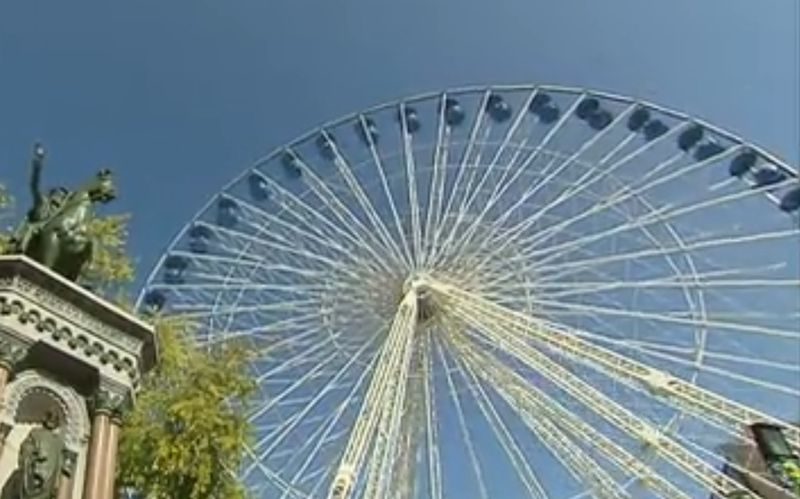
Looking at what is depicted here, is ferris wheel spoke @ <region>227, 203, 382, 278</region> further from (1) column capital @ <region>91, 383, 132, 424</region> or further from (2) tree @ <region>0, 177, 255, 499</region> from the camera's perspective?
(1) column capital @ <region>91, 383, 132, 424</region>

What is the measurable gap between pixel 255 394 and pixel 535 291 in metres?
5.16

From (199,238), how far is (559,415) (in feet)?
27.4

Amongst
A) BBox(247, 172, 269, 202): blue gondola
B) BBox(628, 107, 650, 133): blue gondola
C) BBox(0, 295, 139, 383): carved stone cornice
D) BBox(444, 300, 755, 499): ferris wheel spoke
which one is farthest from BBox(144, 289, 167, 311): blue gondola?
BBox(0, 295, 139, 383): carved stone cornice

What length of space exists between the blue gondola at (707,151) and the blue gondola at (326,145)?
672 centimetres

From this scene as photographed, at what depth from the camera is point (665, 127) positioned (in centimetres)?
2177

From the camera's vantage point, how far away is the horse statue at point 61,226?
37.3 ft

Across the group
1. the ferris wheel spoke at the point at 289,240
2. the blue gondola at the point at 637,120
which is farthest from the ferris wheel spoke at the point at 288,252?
the blue gondola at the point at 637,120

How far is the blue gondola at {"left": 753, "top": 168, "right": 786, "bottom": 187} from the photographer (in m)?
20.2

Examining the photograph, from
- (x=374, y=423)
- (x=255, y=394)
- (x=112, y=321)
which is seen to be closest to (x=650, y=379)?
(x=374, y=423)

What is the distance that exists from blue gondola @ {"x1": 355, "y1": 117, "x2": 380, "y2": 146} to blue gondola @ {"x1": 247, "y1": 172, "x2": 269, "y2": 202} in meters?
1.99

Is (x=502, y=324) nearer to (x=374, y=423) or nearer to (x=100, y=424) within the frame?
(x=374, y=423)

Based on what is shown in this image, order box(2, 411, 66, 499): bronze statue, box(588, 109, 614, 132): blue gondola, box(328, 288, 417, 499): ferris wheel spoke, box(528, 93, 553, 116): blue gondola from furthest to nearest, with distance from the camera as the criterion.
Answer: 1. box(528, 93, 553, 116): blue gondola
2. box(588, 109, 614, 132): blue gondola
3. box(328, 288, 417, 499): ferris wheel spoke
4. box(2, 411, 66, 499): bronze statue

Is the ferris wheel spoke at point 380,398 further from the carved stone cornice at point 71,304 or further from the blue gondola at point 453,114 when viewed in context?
the carved stone cornice at point 71,304

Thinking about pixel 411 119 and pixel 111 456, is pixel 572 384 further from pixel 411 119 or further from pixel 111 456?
pixel 111 456
